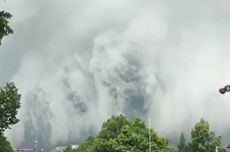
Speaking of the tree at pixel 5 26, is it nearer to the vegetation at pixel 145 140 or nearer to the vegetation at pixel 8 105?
the vegetation at pixel 8 105

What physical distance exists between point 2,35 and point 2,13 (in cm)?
81

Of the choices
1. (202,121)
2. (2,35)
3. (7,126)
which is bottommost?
(2,35)

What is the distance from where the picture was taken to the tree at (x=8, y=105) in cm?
6800

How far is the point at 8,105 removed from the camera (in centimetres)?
6975

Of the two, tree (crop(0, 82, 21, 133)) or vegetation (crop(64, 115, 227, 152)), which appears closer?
tree (crop(0, 82, 21, 133))

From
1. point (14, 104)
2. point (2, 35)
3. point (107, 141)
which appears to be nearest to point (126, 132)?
point (107, 141)

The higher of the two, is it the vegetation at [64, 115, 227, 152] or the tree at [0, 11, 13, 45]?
the vegetation at [64, 115, 227, 152]

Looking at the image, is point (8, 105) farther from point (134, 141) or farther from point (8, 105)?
point (134, 141)

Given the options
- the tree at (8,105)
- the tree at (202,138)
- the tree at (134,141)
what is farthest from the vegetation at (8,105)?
the tree at (202,138)

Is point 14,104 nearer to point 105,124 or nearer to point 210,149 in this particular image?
point 210,149

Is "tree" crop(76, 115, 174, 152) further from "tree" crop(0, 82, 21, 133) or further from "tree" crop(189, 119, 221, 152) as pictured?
Result: "tree" crop(0, 82, 21, 133)

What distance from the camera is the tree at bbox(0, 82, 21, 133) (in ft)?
223

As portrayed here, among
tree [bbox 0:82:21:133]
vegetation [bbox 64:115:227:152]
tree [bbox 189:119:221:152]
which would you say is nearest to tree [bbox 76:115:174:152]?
vegetation [bbox 64:115:227:152]

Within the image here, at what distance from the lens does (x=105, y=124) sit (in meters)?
128
